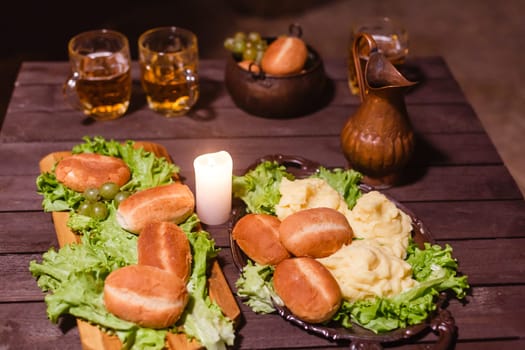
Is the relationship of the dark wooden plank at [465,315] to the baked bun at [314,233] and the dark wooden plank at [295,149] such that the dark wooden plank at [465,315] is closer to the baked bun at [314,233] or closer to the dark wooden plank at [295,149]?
the baked bun at [314,233]

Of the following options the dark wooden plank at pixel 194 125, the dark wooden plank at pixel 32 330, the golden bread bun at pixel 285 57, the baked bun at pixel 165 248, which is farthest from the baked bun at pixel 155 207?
the golden bread bun at pixel 285 57

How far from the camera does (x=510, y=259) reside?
1517 mm

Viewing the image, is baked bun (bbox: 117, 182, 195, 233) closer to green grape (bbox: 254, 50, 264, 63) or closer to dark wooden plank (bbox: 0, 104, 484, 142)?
dark wooden plank (bbox: 0, 104, 484, 142)

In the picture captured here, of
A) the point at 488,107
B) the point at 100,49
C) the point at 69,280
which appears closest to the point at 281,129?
the point at 100,49

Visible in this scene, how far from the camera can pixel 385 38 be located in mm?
2084

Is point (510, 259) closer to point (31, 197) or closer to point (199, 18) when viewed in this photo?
point (31, 197)

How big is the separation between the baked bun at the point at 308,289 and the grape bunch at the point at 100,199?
1.52 feet

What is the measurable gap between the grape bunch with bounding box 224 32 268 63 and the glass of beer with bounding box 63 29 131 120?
13.2 inches

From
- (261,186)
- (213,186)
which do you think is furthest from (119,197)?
(261,186)

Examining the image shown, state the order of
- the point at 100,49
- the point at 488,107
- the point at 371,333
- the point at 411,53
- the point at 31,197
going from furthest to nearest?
the point at 411,53
the point at 488,107
the point at 100,49
the point at 31,197
the point at 371,333

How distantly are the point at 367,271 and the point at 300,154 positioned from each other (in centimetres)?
66

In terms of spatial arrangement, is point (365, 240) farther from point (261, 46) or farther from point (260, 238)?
point (261, 46)

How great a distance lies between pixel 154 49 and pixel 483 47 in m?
3.06

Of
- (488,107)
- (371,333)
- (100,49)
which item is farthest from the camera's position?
(488,107)
